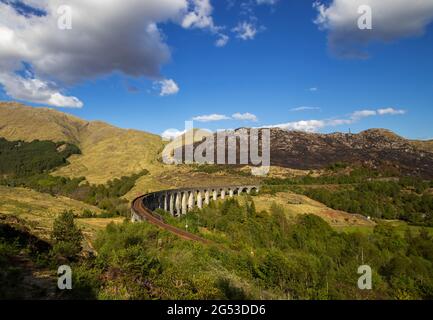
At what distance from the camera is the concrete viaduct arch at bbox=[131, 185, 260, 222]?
288 ft

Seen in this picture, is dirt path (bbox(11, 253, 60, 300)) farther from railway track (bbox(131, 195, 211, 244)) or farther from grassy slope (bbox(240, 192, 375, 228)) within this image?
grassy slope (bbox(240, 192, 375, 228))

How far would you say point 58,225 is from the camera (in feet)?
85.4

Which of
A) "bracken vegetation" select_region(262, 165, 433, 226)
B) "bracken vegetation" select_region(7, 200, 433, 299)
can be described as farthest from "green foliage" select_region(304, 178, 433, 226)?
"bracken vegetation" select_region(7, 200, 433, 299)

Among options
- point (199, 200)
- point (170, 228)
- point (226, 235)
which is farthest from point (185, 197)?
point (170, 228)

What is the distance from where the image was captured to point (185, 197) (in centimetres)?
10200

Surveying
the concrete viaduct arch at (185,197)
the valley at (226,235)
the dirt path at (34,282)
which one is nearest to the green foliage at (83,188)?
the valley at (226,235)

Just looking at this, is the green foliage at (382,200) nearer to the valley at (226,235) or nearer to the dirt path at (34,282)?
the valley at (226,235)

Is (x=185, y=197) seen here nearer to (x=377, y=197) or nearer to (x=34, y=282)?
(x=377, y=197)

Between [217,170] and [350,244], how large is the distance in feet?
390

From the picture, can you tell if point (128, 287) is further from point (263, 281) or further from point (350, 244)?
point (350, 244)

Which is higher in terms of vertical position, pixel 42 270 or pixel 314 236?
pixel 42 270

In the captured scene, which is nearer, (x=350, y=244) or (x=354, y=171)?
(x=350, y=244)
